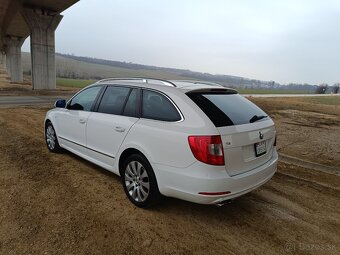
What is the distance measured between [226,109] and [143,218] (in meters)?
1.74

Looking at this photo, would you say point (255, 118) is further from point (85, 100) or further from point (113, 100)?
point (85, 100)

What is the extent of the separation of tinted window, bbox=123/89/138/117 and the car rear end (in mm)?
856

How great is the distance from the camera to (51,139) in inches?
244

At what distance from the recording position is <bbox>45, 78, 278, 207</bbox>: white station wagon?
3.21 metres

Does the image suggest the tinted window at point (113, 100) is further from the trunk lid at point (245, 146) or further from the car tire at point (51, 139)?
the car tire at point (51, 139)

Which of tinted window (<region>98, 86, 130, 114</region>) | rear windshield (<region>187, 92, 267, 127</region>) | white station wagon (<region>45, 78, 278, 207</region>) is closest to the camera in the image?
white station wagon (<region>45, 78, 278, 207</region>)

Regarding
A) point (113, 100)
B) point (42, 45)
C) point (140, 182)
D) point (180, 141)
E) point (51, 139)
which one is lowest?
point (51, 139)

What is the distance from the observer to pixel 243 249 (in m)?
3.07

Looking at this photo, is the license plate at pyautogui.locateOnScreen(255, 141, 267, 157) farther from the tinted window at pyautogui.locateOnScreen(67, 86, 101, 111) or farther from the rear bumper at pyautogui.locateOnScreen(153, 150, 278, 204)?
the tinted window at pyautogui.locateOnScreen(67, 86, 101, 111)

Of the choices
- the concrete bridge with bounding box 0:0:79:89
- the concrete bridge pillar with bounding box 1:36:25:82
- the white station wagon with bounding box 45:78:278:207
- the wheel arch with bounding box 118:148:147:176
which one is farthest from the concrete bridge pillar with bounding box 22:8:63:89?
the wheel arch with bounding box 118:148:147:176

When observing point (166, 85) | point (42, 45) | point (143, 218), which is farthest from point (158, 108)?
point (42, 45)

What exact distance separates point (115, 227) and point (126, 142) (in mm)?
1129

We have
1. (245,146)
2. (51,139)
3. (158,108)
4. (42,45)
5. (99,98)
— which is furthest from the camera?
(42,45)

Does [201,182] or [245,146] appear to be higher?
[245,146]
